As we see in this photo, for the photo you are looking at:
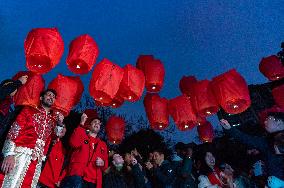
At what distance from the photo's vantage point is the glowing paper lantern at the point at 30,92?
614 centimetres

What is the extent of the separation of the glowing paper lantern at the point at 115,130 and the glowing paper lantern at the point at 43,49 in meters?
2.94

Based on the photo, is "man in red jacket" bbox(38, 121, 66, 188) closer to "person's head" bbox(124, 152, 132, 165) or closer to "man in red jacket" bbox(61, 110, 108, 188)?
"man in red jacket" bbox(61, 110, 108, 188)

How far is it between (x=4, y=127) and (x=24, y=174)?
76 centimetres

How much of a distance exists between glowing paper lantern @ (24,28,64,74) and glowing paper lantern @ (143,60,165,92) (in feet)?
7.35

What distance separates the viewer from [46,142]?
4.95 meters

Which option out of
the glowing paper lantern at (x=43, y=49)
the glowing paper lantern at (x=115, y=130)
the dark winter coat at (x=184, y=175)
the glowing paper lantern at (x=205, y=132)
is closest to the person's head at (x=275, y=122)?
the dark winter coat at (x=184, y=175)

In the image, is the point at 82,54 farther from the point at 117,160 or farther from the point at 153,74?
the point at 117,160

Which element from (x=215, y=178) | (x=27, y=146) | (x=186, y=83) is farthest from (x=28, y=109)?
(x=186, y=83)

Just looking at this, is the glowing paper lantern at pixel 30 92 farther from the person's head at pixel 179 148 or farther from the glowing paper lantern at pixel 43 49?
the person's head at pixel 179 148

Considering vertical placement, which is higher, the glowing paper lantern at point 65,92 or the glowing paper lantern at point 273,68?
the glowing paper lantern at point 273,68

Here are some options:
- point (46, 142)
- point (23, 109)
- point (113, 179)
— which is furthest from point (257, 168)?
point (23, 109)

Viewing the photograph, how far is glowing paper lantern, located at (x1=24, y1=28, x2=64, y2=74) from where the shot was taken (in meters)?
5.54

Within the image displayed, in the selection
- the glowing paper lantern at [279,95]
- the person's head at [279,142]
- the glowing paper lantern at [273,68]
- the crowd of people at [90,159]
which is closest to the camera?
the person's head at [279,142]

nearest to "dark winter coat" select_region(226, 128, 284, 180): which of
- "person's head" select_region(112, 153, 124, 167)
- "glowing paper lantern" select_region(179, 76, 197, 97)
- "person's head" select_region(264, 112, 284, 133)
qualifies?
"person's head" select_region(264, 112, 284, 133)
